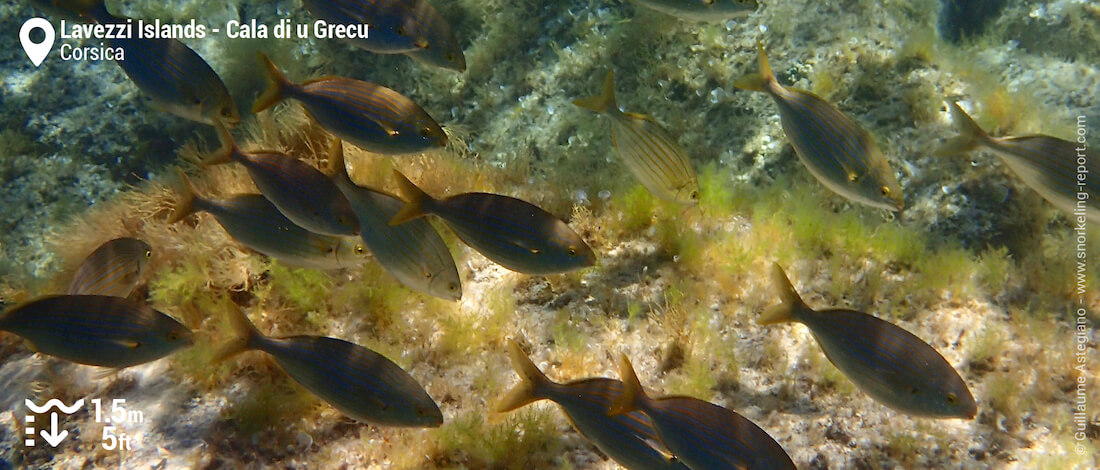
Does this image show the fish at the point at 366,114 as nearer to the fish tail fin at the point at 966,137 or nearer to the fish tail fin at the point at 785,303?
the fish tail fin at the point at 785,303

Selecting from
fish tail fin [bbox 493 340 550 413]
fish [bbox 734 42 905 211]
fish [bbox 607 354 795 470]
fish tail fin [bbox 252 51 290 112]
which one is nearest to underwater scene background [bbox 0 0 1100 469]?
fish [bbox 607 354 795 470]

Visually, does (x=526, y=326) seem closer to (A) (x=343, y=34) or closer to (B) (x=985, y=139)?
(A) (x=343, y=34)

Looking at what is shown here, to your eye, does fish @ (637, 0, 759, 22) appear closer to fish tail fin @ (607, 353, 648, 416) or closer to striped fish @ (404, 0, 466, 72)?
striped fish @ (404, 0, 466, 72)

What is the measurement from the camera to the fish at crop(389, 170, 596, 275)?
2.78 meters

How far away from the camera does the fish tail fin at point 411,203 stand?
276cm

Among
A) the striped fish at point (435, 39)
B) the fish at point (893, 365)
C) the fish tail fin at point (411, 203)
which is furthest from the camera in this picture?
the striped fish at point (435, 39)

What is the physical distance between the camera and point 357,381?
2.41 metres

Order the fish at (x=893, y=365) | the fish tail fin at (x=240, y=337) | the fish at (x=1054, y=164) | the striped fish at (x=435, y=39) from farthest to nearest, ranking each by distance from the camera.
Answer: the striped fish at (x=435, y=39), the fish at (x=1054, y=164), the fish tail fin at (x=240, y=337), the fish at (x=893, y=365)

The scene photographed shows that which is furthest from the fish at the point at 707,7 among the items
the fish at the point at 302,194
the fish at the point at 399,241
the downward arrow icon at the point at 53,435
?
the downward arrow icon at the point at 53,435

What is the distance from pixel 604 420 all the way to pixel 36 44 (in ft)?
33.2

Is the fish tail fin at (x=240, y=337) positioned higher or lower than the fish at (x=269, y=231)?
lower

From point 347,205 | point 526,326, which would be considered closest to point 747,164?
point 526,326

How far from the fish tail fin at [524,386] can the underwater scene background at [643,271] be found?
591mm

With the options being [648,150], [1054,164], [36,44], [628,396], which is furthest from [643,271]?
[36,44]
